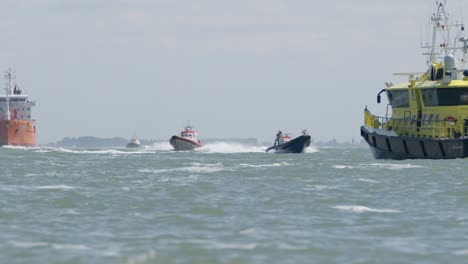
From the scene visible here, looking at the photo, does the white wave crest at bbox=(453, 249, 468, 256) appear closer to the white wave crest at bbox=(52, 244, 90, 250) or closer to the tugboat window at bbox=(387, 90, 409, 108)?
the white wave crest at bbox=(52, 244, 90, 250)

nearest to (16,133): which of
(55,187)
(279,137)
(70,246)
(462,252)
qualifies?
(279,137)

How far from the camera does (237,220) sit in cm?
2186

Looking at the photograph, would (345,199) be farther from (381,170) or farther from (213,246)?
(381,170)

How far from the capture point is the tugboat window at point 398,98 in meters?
51.2

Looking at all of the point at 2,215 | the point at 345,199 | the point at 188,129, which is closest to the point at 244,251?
the point at 2,215

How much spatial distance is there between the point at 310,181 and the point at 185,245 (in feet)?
54.4

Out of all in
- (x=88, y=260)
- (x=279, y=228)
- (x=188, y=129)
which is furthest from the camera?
(x=188, y=129)

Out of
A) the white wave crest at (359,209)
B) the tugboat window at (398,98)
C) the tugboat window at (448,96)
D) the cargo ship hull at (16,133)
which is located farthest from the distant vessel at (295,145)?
the cargo ship hull at (16,133)

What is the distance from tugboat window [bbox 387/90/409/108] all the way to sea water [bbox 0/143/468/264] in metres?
15.7

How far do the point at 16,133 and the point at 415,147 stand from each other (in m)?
102

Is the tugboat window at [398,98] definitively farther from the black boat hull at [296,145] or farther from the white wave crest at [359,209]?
the white wave crest at [359,209]

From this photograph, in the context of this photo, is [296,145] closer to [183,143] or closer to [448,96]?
[183,143]

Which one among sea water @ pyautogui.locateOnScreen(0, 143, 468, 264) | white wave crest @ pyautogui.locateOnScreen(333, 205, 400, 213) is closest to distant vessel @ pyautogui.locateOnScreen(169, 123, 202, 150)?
sea water @ pyautogui.locateOnScreen(0, 143, 468, 264)

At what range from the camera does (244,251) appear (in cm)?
1750
